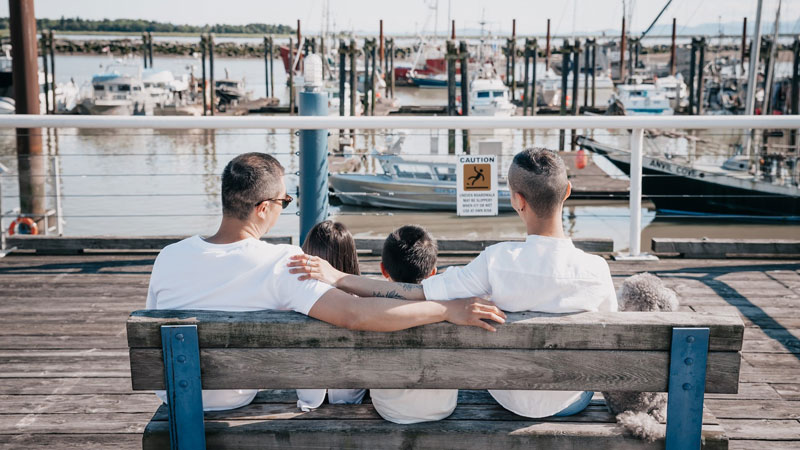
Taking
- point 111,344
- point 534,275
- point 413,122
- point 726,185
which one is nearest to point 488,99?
point 726,185

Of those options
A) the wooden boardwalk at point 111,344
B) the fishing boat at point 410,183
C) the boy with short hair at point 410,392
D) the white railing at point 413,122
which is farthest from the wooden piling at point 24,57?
the fishing boat at point 410,183

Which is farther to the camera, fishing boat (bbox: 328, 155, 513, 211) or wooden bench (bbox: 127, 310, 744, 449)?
fishing boat (bbox: 328, 155, 513, 211)

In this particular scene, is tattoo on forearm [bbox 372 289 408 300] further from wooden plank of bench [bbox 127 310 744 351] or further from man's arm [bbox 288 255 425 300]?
wooden plank of bench [bbox 127 310 744 351]

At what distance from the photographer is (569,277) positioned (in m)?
1.90

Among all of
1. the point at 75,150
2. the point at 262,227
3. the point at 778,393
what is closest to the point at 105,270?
the point at 262,227

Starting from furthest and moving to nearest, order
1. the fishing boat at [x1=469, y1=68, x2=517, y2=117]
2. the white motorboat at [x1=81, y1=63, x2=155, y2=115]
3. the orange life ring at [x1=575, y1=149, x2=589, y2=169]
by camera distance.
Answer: the white motorboat at [x1=81, y1=63, x2=155, y2=115] → the fishing boat at [x1=469, y1=68, x2=517, y2=117] → the orange life ring at [x1=575, y1=149, x2=589, y2=169]

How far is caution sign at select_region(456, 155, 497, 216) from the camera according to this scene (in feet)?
15.2

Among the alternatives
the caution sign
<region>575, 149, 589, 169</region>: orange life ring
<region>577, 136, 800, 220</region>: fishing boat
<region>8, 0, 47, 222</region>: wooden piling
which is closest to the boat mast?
<region>577, 136, 800, 220</region>: fishing boat


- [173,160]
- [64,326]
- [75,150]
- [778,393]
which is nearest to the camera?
[778,393]

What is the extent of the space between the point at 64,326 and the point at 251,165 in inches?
83.6

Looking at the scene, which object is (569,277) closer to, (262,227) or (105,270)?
(262,227)

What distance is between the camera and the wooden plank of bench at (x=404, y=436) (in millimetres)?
1882

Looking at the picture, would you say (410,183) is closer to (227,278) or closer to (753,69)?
(753,69)

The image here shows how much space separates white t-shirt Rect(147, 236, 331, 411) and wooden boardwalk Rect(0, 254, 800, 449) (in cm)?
85
